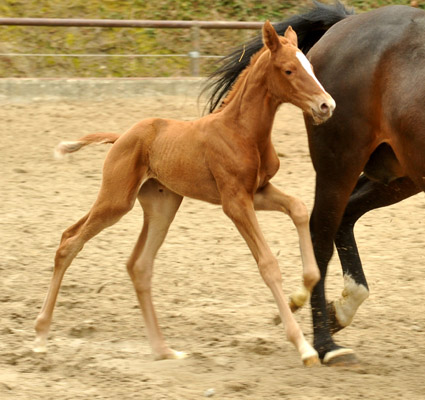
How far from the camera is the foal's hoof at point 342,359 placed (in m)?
4.32

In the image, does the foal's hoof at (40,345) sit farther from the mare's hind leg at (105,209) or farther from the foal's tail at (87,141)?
the foal's tail at (87,141)

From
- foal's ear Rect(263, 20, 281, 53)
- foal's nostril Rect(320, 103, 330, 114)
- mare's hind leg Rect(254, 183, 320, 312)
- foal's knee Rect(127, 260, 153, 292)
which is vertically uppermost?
foal's ear Rect(263, 20, 281, 53)

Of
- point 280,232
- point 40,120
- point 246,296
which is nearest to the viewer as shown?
point 246,296

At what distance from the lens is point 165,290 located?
18.2 ft

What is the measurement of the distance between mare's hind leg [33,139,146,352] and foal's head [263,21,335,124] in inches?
35.1

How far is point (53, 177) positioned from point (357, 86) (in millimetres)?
3791

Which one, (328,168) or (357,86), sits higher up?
(357,86)

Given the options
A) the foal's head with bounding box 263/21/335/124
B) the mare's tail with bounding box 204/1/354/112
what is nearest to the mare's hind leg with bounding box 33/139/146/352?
the mare's tail with bounding box 204/1/354/112

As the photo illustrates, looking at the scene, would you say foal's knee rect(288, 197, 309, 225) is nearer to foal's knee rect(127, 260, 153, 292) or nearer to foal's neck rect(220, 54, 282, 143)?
foal's neck rect(220, 54, 282, 143)

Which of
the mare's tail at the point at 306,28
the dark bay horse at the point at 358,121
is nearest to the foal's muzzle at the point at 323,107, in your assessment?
the dark bay horse at the point at 358,121

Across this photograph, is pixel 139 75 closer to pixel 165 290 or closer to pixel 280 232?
pixel 280 232

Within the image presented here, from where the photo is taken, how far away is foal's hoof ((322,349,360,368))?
4.32m

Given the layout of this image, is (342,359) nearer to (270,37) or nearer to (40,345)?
(40,345)

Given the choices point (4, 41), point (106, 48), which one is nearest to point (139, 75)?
point (106, 48)
